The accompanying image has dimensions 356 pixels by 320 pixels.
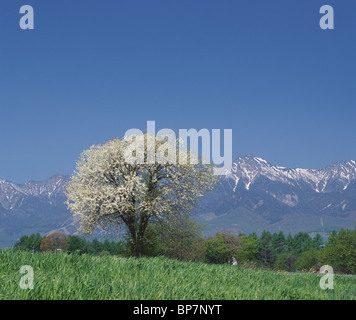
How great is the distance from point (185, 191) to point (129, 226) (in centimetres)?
688

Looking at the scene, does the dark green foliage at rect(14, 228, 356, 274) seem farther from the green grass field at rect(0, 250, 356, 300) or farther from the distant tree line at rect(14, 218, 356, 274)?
the green grass field at rect(0, 250, 356, 300)

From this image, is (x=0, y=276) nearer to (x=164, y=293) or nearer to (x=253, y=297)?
(x=164, y=293)

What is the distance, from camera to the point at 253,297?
37.6 feet

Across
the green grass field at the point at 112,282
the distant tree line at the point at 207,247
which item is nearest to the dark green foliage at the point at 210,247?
the distant tree line at the point at 207,247

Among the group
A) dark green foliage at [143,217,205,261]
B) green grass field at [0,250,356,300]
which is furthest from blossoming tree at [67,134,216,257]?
green grass field at [0,250,356,300]

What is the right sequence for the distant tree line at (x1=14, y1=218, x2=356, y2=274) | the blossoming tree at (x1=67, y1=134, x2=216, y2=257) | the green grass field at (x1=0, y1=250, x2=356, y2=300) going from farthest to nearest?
the distant tree line at (x1=14, y1=218, x2=356, y2=274)
the blossoming tree at (x1=67, y1=134, x2=216, y2=257)
the green grass field at (x1=0, y1=250, x2=356, y2=300)

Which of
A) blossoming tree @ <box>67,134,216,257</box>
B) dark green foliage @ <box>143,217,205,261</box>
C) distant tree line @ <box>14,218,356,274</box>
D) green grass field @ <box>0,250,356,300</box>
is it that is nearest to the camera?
green grass field @ <box>0,250,356,300</box>

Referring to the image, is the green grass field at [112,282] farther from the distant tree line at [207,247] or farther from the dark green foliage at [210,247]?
the distant tree line at [207,247]

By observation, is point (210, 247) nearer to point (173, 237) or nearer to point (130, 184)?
point (173, 237)

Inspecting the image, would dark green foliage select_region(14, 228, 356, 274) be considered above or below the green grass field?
below

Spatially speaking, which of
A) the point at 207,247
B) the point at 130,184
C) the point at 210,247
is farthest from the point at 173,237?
the point at 210,247

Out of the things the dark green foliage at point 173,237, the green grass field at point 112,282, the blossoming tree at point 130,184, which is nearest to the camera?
the green grass field at point 112,282

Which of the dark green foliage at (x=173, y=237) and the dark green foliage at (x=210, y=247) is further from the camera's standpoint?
the dark green foliage at (x=210, y=247)
